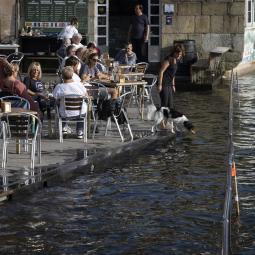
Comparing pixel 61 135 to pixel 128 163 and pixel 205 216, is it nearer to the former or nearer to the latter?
pixel 128 163

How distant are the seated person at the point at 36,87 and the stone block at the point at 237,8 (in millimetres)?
14264

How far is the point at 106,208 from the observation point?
11.6 m

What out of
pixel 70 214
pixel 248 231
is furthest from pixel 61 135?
pixel 248 231

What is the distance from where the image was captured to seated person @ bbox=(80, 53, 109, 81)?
1786 centimetres

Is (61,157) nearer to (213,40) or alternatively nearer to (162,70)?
(162,70)

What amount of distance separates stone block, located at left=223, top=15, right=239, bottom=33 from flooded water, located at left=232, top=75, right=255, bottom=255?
4376mm

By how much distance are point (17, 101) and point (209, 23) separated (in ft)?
52.1

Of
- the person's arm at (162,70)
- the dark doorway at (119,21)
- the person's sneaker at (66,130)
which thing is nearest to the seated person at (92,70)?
the person's arm at (162,70)

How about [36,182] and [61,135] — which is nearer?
[36,182]

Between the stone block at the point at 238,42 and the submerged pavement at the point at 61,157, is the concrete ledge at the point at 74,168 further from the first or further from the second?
the stone block at the point at 238,42

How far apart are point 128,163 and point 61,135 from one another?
4.47 ft

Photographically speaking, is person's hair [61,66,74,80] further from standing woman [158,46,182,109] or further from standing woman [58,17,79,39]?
standing woman [58,17,79,39]

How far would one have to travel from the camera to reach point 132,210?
37.9ft

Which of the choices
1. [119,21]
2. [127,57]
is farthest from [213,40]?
[127,57]
